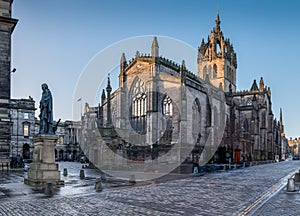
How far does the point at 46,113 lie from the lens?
17.7 metres

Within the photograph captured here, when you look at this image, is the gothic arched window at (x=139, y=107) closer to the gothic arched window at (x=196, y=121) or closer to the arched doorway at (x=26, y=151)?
the gothic arched window at (x=196, y=121)

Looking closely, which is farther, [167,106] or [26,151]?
[26,151]

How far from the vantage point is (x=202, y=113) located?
178 ft

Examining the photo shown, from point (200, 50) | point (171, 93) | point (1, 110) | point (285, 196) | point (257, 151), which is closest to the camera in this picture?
point (285, 196)

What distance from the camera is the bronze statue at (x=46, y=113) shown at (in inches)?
683

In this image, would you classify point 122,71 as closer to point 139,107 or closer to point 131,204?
point 139,107

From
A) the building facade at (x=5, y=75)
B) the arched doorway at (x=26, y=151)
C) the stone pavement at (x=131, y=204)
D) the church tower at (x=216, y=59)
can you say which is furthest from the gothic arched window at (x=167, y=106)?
the stone pavement at (x=131, y=204)

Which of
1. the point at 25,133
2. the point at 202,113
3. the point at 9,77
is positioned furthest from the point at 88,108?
the point at 9,77

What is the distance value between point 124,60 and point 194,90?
1336 centimetres

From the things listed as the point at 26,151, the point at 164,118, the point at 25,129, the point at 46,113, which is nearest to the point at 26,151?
the point at 26,151

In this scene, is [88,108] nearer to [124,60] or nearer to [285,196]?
[124,60]

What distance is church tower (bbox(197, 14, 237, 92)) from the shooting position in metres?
79.0

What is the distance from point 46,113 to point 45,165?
112 inches

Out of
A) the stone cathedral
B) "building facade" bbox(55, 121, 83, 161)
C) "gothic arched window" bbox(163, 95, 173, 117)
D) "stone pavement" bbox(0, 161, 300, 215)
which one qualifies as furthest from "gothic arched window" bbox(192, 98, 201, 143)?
"stone pavement" bbox(0, 161, 300, 215)
